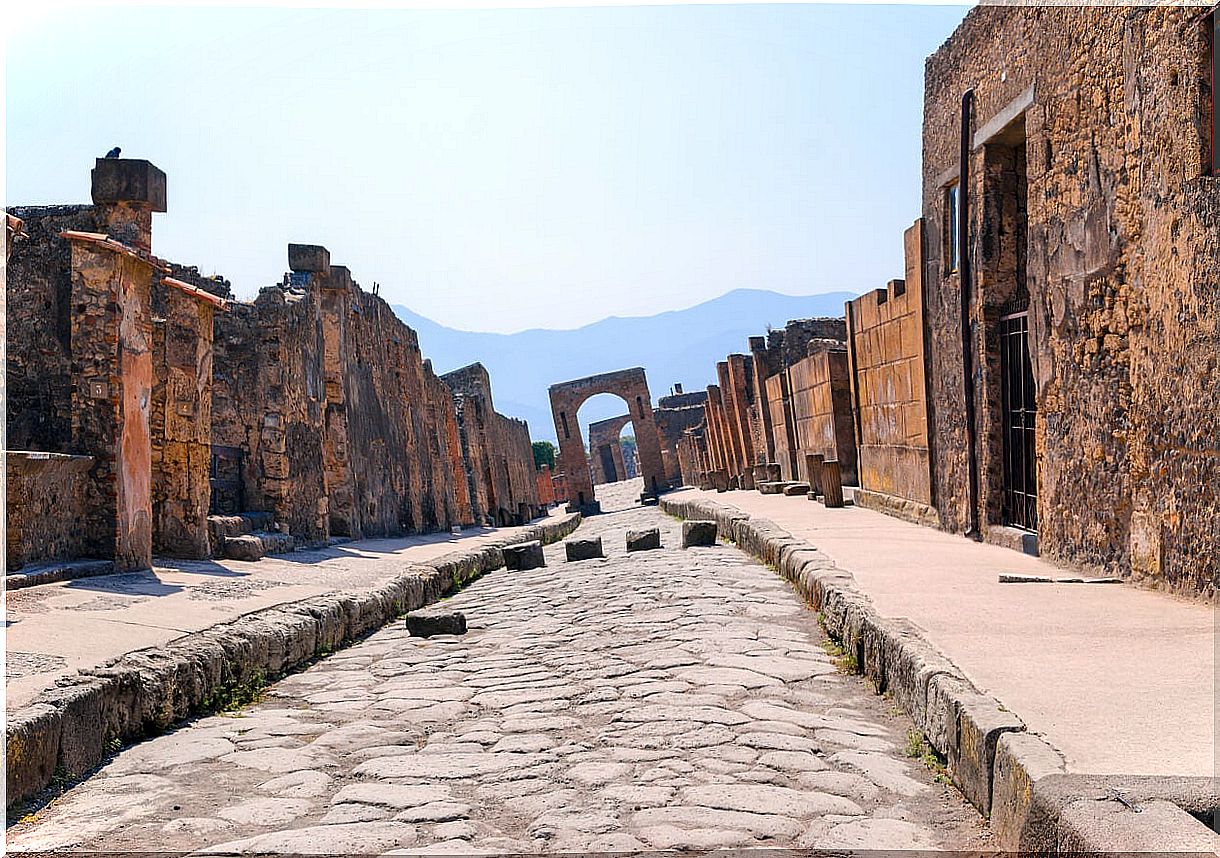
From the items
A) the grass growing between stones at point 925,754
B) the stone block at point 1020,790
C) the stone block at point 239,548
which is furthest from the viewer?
the stone block at point 239,548

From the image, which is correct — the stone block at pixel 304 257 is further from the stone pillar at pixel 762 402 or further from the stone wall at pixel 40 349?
the stone pillar at pixel 762 402

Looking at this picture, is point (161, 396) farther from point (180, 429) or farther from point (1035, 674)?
point (1035, 674)

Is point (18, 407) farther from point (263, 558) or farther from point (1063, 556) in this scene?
point (1063, 556)

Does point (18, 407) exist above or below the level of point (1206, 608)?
above

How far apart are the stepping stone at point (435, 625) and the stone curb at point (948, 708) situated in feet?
7.47

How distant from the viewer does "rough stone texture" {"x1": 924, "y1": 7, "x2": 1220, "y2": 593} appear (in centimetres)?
576

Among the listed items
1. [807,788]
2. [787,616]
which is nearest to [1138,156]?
Answer: [787,616]

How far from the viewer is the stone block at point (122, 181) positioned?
32.9ft

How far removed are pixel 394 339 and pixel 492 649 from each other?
13.1 meters

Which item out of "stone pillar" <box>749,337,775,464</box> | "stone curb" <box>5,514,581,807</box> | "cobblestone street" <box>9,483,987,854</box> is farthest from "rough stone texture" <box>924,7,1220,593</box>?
"stone pillar" <box>749,337,775,464</box>

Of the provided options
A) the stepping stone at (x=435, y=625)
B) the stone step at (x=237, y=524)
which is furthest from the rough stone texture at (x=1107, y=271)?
the stone step at (x=237, y=524)

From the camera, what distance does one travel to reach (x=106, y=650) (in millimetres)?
4703

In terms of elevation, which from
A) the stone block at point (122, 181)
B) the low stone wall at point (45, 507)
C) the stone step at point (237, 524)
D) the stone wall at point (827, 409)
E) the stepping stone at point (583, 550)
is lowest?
the stepping stone at point (583, 550)

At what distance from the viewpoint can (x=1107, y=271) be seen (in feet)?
22.8
